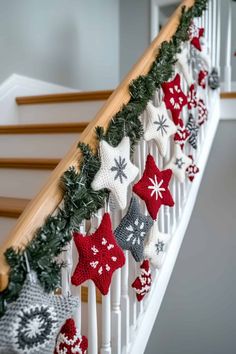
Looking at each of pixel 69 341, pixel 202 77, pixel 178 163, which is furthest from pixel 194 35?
pixel 69 341

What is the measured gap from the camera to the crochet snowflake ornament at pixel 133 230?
110cm

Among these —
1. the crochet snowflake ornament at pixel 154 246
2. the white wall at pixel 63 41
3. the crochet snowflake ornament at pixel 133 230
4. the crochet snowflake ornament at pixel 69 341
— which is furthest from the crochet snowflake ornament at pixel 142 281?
the white wall at pixel 63 41

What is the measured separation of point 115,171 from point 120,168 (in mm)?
29

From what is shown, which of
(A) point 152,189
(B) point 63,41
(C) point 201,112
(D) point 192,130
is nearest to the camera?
(A) point 152,189

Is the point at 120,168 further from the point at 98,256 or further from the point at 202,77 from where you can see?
the point at 202,77

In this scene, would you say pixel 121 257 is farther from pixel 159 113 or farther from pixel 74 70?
pixel 74 70

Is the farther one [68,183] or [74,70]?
[74,70]

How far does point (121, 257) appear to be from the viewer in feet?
3.28

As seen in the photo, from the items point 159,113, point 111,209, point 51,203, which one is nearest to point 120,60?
point 159,113

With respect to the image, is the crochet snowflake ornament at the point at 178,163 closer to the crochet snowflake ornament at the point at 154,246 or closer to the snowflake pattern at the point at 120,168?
the crochet snowflake ornament at the point at 154,246

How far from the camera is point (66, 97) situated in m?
2.29

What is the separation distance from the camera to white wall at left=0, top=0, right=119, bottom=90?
2447 mm

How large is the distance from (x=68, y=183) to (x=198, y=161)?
119cm

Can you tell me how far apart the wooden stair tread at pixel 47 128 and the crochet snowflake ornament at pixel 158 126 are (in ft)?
2.04
